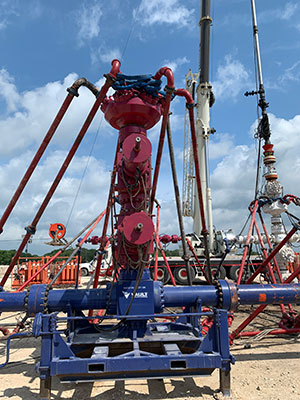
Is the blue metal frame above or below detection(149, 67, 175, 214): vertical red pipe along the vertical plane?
below

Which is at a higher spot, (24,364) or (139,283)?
(139,283)

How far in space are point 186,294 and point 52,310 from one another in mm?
2188

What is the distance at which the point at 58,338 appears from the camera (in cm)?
394

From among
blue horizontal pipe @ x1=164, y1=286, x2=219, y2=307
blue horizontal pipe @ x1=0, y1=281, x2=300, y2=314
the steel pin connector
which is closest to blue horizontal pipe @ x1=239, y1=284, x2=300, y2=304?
blue horizontal pipe @ x1=0, y1=281, x2=300, y2=314

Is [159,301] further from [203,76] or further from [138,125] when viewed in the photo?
[203,76]

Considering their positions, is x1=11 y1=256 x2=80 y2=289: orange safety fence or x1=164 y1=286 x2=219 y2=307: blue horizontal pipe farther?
x1=11 y1=256 x2=80 y2=289: orange safety fence

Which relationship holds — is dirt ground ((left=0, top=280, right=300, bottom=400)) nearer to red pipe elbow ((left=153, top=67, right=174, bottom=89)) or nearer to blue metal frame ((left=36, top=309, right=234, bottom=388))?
blue metal frame ((left=36, top=309, right=234, bottom=388))

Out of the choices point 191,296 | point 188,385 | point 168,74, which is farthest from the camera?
point 191,296

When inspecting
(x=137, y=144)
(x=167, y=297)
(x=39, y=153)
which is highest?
(x=39, y=153)

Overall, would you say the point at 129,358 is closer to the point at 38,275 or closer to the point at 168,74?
the point at 168,74

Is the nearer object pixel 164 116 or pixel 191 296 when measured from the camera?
pixel 164 116

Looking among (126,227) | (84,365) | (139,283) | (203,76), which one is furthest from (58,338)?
(203,76)

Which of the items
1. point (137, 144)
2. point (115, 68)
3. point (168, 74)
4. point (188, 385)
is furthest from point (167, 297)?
point (115, 68)

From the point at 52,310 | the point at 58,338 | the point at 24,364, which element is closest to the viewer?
the point at 58,338
